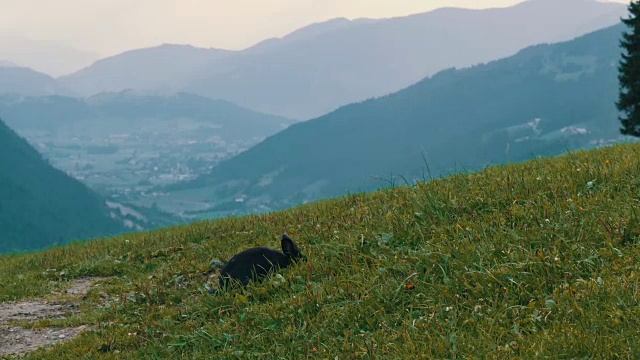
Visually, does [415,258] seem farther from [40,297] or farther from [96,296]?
[40,297]

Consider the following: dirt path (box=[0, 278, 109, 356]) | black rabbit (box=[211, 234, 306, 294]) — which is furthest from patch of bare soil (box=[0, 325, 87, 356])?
black rabbit (box=[211, 234, 306, 294])

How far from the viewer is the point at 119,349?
32.4 feet

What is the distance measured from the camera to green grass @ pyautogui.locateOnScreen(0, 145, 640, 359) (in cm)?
730

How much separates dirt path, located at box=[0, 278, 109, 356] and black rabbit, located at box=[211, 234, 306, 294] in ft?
8.92

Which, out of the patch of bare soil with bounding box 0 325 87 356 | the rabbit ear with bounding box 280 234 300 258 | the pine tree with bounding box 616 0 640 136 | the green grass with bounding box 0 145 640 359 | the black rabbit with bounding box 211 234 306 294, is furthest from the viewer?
the pine tree with bounding box 616 0 640 136

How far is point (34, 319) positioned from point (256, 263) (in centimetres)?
475

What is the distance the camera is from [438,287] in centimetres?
856

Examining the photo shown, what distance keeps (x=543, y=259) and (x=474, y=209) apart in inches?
118

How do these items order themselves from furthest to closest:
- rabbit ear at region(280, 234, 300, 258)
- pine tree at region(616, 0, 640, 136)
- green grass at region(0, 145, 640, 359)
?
pine tree at region(616, 0, 640, 136) < rabbit ear at region(280, 234, 300, 258) < green grass at region(0, 145, 640, 359)

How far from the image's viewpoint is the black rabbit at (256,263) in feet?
36.1

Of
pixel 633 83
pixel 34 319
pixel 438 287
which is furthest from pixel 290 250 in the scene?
pixel 633 83

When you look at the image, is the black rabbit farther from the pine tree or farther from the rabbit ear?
the pine tree

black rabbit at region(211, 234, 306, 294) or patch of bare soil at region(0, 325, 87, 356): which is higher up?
black rabbit at region(211, 234, 306, 294)

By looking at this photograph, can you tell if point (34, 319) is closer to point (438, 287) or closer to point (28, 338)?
point (28, 338)
